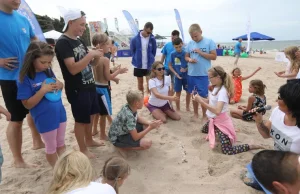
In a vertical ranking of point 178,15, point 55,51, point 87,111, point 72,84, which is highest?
point 178,15

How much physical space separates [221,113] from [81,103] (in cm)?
190

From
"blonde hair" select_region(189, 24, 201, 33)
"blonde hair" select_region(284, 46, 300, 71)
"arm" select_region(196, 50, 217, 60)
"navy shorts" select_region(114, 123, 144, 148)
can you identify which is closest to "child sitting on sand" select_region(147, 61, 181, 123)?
"arm" select_region(196, 50, 217, 60)

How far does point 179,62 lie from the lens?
16.3 feet

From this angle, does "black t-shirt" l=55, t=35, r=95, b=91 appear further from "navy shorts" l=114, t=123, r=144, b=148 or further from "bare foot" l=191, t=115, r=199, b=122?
"bare foot" l=191, t=115, r=199, b=122

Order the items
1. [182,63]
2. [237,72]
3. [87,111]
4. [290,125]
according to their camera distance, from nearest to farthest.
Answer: [290,125] → [87,111] → [182,63] → [237,72]

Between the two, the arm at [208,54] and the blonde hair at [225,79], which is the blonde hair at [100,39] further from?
the arm at [208,54]

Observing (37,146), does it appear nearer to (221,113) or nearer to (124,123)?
(124,123)

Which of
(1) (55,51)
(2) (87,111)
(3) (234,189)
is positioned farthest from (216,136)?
(1) (55,51)

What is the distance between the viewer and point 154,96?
4512 mm

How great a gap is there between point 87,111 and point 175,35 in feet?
12.3

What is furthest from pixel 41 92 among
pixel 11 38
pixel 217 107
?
pixel 217 107

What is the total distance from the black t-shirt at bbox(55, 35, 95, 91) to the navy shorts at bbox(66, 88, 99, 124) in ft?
0.19

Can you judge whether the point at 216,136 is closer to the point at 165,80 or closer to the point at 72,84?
the point at 165,80

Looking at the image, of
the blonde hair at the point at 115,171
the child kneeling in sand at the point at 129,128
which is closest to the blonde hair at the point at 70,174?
the blonde hair at the point at 115,171
